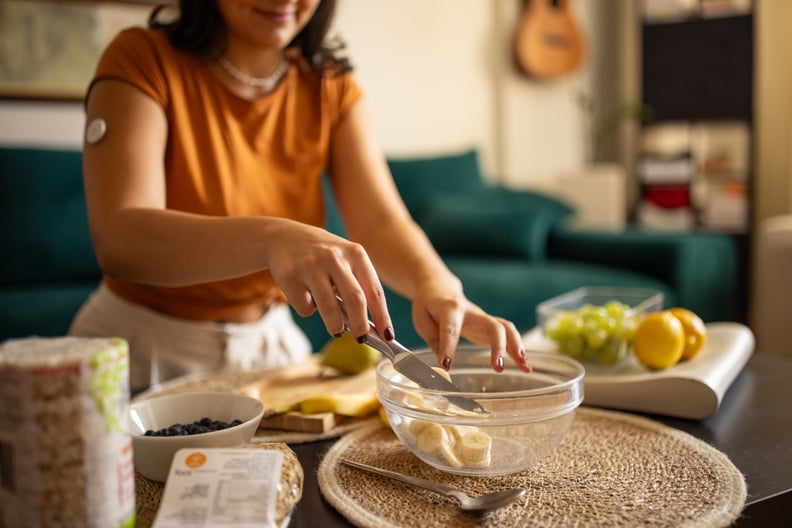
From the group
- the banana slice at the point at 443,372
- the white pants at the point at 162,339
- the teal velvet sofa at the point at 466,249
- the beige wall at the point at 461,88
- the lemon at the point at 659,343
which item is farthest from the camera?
the beige wall at the point at 461,88

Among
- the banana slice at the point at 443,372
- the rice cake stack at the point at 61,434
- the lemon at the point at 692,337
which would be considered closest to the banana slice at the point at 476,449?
the banana slice at the point at 443,372

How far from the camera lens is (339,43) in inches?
57.2

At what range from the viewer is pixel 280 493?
2.01 feet

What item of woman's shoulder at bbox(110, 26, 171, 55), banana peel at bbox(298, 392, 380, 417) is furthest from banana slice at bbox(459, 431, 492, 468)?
woman's shoulder at bbox(110, 26, 171, 55)

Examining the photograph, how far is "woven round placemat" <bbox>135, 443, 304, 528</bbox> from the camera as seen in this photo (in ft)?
2.03

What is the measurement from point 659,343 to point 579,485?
389 millimetres

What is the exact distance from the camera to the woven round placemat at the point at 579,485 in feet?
2.15

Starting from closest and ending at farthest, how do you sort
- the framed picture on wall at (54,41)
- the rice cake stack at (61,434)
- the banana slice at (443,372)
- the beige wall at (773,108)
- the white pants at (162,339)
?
the rice cake stack at (61,434) < the banana slice at (443,372) < the white pants at (162,339) < the framed picture on wall at (54,41) < the beige wall at (773,108)

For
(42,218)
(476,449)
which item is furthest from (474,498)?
(42,218)

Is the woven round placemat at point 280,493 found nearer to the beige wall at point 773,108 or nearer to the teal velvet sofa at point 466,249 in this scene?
the teal velvet sofa at point 466,249

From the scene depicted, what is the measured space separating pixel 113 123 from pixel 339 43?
52 centimetres

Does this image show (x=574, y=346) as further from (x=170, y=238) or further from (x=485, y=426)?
(x=170, y=238)

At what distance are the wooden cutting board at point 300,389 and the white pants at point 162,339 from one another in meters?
0.18

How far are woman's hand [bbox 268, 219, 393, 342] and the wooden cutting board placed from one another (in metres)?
Result: 0.21
